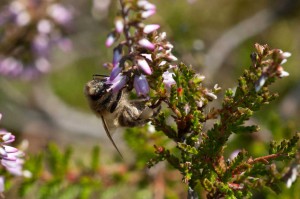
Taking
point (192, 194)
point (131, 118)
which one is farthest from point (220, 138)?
point (131, 118)

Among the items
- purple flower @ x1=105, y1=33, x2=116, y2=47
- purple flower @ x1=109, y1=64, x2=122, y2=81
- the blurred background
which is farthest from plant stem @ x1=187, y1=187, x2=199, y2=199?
the blurred background

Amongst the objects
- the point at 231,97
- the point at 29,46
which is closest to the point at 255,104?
the point at 231,97

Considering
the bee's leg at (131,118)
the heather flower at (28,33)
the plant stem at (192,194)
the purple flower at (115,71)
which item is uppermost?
the heather flower at (28,33)

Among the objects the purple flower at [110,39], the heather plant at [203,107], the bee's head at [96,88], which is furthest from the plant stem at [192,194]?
the bee's head at [96,88]

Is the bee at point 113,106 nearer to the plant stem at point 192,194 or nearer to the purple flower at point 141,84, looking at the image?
the purple flower at point 141,84

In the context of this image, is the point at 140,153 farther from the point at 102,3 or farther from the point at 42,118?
the point at 42,118

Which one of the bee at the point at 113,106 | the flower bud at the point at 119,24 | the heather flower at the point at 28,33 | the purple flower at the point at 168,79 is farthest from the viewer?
the heather flower at the point at 28,33

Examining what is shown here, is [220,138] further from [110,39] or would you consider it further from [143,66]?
[110,39]
